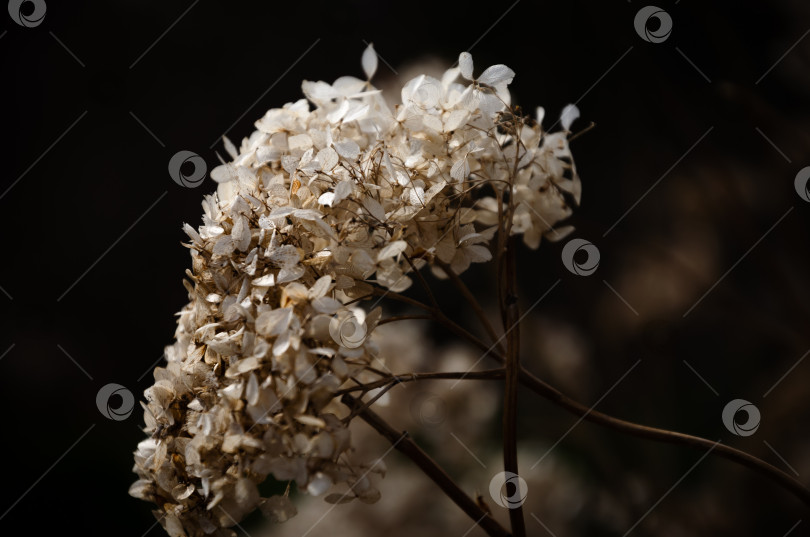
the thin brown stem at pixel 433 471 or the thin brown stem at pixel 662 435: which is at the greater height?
the thin brown stem at pixel 662 435

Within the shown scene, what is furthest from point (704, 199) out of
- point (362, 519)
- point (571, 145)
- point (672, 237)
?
point (362, 519)

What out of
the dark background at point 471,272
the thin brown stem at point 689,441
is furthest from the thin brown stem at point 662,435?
the dark background at point 471,272

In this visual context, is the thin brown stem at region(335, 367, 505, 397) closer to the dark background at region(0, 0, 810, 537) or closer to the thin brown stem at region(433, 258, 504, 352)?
the thin brown stem at region(433, 258, 504, 352)

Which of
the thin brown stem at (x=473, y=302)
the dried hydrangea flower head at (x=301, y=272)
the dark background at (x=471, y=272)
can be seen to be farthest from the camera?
the dark background at (x=471, y=272)

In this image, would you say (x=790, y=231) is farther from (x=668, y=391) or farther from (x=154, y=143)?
(x=154, y=143)

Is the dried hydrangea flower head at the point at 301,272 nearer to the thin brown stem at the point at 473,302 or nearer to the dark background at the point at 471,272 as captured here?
the thin brown stem at the point at 473,302

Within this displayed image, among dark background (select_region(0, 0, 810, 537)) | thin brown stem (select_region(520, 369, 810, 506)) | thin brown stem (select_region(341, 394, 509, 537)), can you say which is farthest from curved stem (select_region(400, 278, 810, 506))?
dark background (select_region(0, 0, 810, 537))

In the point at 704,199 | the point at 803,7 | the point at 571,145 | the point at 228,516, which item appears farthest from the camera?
the point at 571,145
